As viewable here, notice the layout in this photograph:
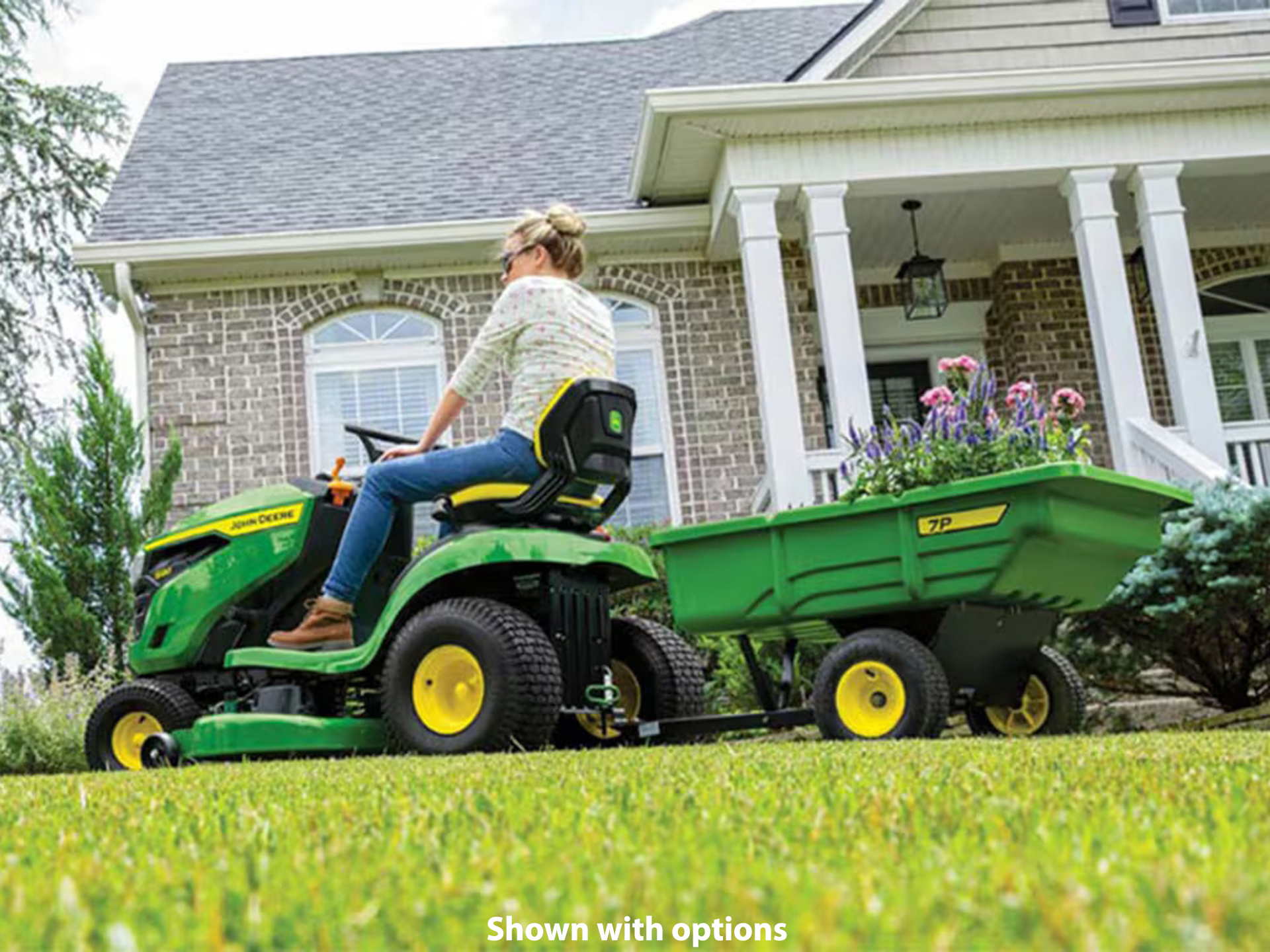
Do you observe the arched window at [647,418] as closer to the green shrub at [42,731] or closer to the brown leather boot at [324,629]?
the green shrub at [42,731]

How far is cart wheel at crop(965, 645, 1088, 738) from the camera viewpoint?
213 inches

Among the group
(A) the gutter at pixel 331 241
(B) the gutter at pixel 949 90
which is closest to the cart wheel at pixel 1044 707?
(B) the gutter at pixel 949 90

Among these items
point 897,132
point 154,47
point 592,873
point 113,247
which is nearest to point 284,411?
point 113,247

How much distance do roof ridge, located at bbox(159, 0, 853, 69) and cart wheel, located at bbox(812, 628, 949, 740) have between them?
11754mm

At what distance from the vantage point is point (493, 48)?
15.5m

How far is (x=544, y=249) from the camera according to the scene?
5082 mm

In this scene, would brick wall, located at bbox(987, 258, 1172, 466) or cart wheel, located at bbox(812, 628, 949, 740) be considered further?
brick wall, located at bbox(987, 258, 1172, 466)

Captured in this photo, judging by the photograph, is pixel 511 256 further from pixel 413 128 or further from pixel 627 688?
pixel 413 128

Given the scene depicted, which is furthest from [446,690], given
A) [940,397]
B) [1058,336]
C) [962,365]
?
[1058,336]

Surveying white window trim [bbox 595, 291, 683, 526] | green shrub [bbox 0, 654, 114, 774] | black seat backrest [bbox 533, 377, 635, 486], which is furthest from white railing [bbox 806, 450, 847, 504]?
black seat backrest [bbox 533, 377, 635, 486]

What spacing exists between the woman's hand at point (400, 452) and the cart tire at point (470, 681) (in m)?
0.55

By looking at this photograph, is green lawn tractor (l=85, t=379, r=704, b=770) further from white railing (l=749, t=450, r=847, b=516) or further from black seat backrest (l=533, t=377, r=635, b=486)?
white railing (l=749, t=450, r=847, b=516)

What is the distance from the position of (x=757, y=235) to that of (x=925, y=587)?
5731 mm

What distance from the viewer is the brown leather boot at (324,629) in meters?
4.98
